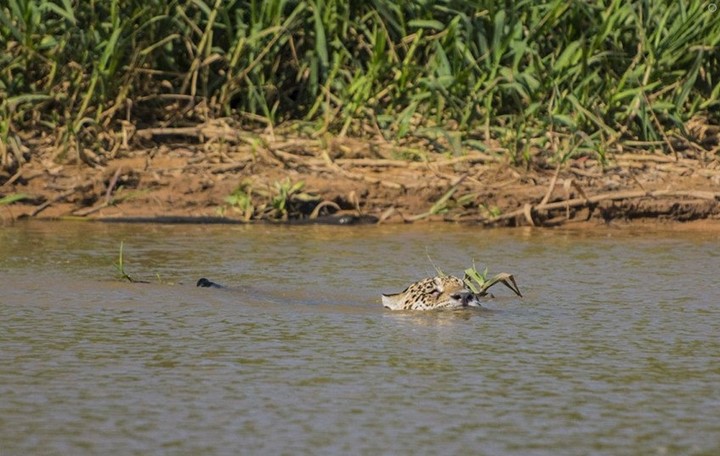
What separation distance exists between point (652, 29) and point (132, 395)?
5.96 metres

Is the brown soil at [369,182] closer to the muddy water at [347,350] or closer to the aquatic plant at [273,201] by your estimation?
the aquatic plant at [273,201]

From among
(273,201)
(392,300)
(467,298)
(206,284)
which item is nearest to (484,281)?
(467,298)

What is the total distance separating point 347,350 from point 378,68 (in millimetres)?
4533

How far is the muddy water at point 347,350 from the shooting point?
399cm

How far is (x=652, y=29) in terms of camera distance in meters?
9.55

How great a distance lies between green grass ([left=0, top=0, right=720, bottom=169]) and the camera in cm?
916

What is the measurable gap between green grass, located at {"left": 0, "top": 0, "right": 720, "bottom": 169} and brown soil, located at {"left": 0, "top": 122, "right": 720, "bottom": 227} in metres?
0.15

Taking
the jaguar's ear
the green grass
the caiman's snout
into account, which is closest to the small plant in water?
the caiman's snout

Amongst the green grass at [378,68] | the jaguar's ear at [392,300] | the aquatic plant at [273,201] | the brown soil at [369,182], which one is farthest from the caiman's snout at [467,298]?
the green grass at [378,68]

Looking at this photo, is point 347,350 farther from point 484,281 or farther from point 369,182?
point 369,182

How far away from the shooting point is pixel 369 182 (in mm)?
8875

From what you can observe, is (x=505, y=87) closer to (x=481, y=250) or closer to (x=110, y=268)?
(x=481, y=250)

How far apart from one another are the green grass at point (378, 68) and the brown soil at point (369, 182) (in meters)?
0.15

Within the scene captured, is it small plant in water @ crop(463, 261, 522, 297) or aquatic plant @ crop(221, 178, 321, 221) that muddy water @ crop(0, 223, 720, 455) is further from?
aquatic plant @ crop(221, 178, 321, 221)
